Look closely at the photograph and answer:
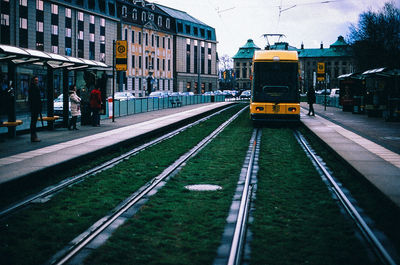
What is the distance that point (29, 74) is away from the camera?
1627cm

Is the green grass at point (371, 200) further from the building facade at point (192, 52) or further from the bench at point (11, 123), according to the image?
the building facade at point (192, 52)

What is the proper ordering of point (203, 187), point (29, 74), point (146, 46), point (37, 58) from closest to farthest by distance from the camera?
point (203, 187)
point (37, 58)
point (29, 74)
point (146, 46)

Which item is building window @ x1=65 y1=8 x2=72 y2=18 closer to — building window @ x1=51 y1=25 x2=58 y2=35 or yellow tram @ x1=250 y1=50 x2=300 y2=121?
building window @ x1=51 y1=25 x2=58 y2=35

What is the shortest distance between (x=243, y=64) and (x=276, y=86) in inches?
5332

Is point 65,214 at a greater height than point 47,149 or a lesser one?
lesser

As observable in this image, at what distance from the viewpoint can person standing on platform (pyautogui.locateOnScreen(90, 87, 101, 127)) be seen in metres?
19.8

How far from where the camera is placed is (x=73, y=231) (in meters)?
5.55

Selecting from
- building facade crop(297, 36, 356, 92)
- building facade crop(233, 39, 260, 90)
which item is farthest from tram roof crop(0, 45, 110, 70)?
building facade crop(233, 39, 260, 90)

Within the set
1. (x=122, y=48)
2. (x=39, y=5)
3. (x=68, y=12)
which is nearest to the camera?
(x=122, y=48)

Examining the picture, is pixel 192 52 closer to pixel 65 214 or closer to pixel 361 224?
pixel 65 214

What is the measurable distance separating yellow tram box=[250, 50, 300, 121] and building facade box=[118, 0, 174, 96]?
1755 inches

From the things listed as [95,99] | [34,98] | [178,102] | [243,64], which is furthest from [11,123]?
[243,64]

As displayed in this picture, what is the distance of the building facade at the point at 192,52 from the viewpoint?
8306 cm

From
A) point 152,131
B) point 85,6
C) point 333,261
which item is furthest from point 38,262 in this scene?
point 85,6
